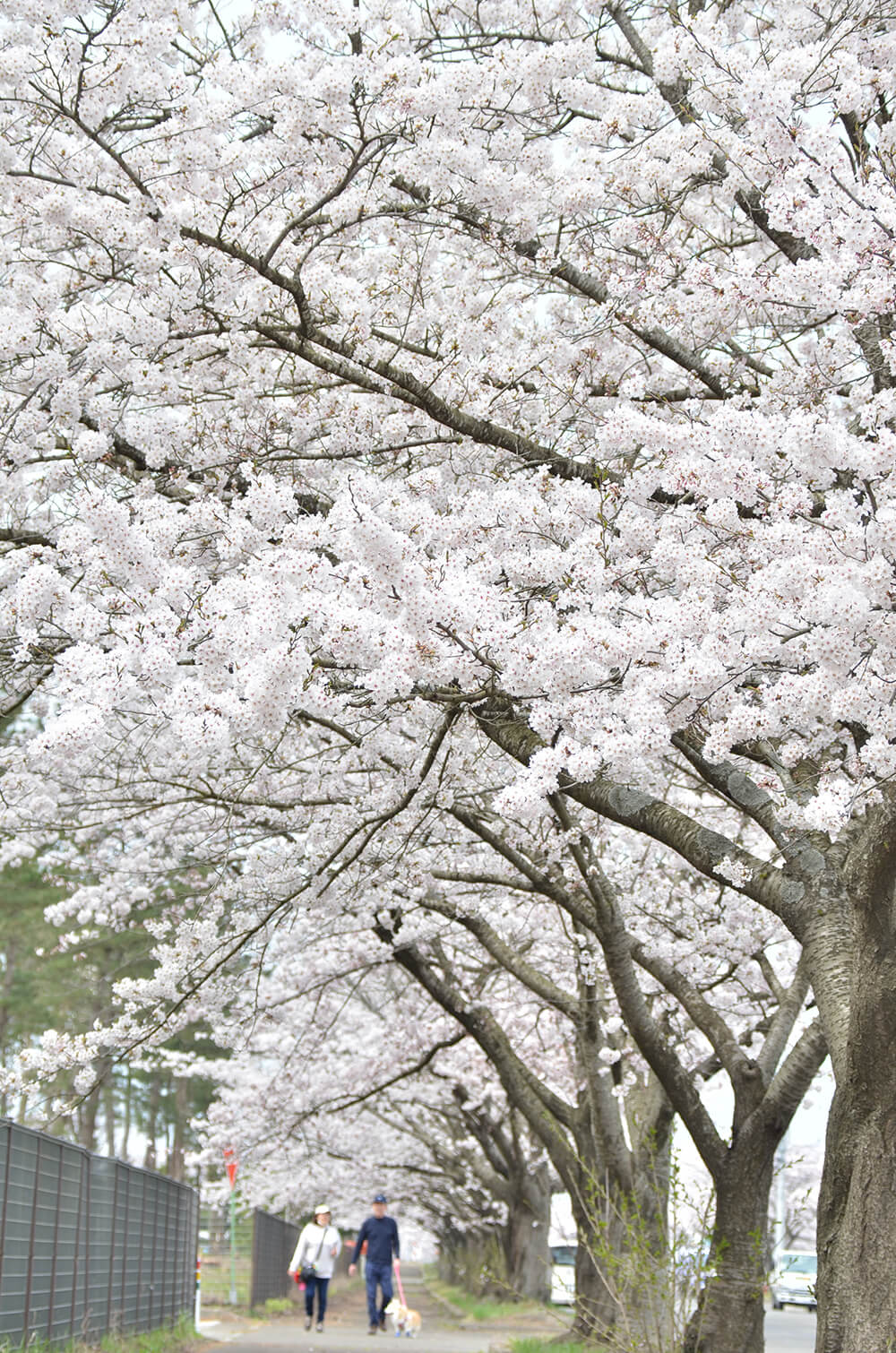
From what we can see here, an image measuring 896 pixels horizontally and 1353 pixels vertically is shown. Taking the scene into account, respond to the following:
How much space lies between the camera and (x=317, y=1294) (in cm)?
1627

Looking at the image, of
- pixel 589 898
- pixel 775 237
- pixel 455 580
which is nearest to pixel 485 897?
pixel 589 898

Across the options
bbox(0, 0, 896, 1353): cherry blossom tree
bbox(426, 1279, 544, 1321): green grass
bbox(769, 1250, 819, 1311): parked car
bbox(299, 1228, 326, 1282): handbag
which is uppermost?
bbox(0, 0, 896, 1353): cherry blossom tree

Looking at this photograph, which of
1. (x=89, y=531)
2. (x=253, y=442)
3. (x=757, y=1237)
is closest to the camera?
(x=89, y=531)

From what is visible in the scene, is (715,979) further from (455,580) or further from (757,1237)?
(455,580)

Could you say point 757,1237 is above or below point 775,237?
below

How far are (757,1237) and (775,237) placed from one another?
524 cm

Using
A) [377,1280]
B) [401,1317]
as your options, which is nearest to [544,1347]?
[377,1280]

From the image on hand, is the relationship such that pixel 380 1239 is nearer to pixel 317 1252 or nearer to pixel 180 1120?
pixel 317 1252

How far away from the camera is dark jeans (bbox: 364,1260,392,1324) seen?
15000mm

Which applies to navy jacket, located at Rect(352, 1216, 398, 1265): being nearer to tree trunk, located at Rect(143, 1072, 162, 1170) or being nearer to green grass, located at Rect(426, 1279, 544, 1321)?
green grass, located at Rect(426, 1279, 544, 1321)

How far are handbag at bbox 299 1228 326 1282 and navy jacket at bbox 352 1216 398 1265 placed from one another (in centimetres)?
44

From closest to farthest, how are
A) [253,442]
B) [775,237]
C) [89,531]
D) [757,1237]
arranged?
[89,531] < [775,237] < [253,442] < [757,1237]

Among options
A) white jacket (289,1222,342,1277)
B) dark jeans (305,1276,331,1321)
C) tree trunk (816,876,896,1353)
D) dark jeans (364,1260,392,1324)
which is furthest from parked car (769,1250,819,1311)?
tree trunk (816,876,896,1353)

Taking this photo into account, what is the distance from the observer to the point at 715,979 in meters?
11.3
